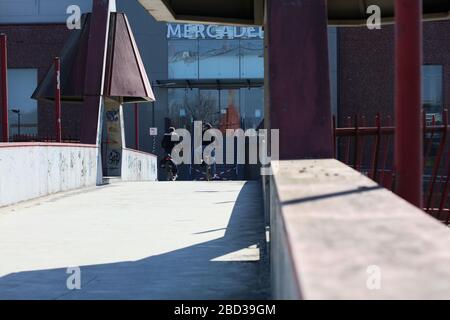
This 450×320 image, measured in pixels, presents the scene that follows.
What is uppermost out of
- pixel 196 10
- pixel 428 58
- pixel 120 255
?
pixel 428 58

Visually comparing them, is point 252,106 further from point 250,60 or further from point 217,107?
point 250,60

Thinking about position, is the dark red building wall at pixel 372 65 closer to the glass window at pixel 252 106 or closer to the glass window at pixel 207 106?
the glass window at pixel 252 106

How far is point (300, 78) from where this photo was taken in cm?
661

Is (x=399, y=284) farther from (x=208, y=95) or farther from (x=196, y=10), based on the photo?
(x=208, y=95)

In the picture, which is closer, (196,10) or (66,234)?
(66,234)

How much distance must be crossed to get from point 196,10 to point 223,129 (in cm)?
2733

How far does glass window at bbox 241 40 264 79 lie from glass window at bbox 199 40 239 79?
1.17 ft

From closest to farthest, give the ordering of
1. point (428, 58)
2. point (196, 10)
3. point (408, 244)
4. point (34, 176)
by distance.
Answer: point (408, 244)
point (196, 10)
point (34, 176)
point (428, 58)

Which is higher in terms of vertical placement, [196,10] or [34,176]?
[196,10]

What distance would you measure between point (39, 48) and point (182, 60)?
9.17m

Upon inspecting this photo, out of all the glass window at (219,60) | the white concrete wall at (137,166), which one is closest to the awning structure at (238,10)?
the white concrete wall at (137,166)

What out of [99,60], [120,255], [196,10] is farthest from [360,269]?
[99,60]

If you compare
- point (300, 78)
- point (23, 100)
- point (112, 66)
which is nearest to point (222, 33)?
point (23, 100)
